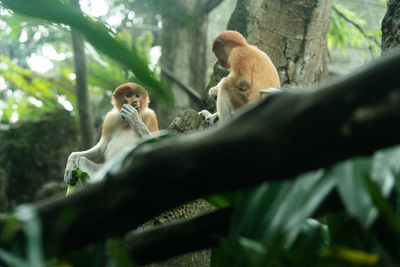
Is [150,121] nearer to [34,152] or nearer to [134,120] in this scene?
[134,120]

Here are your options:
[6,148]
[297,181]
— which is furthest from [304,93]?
[6,148]

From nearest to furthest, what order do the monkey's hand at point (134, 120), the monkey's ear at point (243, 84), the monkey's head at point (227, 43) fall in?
the monkey's ear at point (243, 84) → the monkey's head at point (227, 43) → the monkey's hand at point (134, 120)

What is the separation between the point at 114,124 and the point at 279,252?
5.50m

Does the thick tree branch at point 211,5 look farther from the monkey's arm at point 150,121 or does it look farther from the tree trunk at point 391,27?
the tree trunk at point 391,27

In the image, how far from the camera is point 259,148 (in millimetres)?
1087

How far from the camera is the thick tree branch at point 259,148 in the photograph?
1.08 meters

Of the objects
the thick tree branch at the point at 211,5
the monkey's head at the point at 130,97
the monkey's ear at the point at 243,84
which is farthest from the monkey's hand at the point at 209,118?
the thick tree branch at the point at 211,5

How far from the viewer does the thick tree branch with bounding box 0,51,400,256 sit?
1.08 metres

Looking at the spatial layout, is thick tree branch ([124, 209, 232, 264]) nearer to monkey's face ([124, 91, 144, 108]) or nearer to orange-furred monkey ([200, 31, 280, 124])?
orange-furred monkey ([200, 31, 280, 124])

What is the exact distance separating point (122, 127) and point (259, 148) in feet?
17.9

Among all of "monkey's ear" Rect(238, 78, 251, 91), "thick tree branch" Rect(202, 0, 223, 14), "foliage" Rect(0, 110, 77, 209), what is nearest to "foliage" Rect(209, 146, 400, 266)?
"monkey's ear" Rect(238, 78, 251, 91)

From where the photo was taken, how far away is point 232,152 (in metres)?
1.09

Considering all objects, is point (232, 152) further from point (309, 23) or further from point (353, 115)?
point (309, 23)

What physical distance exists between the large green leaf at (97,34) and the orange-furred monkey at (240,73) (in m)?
4.62
